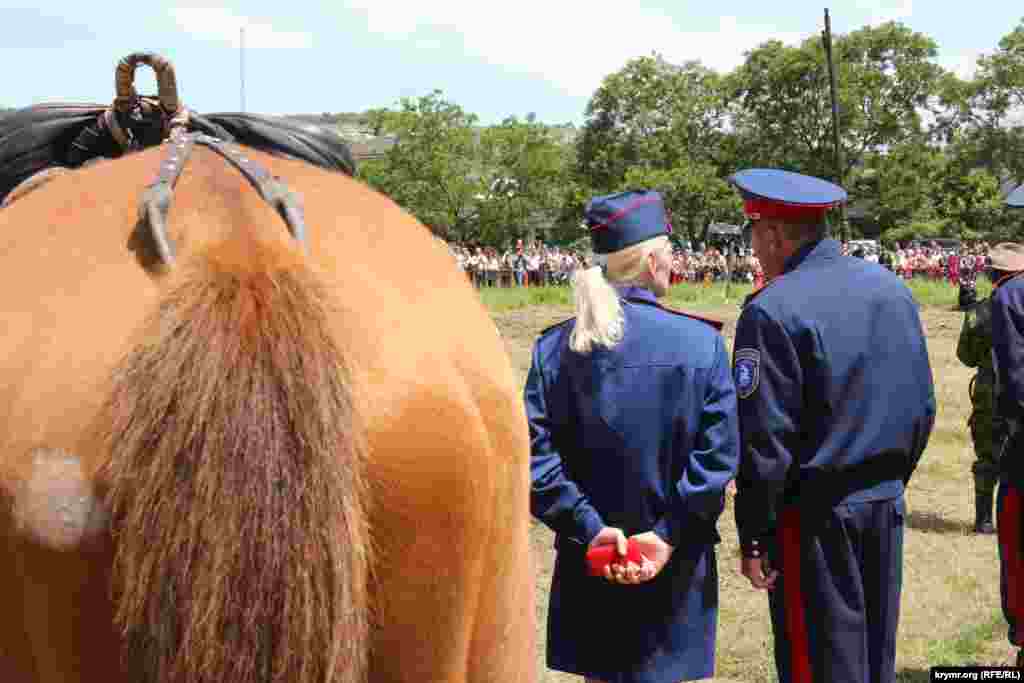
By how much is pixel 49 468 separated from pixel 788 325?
7.83ft

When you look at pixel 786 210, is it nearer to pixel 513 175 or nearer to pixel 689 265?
pixel 689 265

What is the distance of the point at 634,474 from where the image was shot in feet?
10.9

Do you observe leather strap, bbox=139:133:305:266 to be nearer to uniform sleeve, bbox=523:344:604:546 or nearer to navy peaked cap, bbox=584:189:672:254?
uniform sleeve, bbox=523:344:604:546

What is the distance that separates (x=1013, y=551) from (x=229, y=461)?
4.01 metres

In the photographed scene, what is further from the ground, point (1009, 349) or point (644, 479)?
point (1009, 349)

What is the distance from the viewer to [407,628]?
5.62ft

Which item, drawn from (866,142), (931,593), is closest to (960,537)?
(931,593)

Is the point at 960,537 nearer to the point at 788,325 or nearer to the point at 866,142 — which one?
the point at 788,325

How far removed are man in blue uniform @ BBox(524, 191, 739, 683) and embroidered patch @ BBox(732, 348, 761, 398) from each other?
66 millimetres

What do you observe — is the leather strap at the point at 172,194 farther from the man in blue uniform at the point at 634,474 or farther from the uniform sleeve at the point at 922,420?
the uniform sleeve at the point at 922,420

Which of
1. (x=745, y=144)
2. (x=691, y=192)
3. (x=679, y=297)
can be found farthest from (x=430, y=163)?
(x=679, y=297)

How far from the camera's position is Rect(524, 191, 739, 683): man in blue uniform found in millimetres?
3275

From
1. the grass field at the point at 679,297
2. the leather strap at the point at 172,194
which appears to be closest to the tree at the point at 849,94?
the grass field at the point at 679,297

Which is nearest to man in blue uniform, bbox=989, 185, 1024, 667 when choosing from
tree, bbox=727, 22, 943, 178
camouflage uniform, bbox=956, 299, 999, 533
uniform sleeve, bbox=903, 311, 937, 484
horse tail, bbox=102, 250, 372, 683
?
uniform sleeve, bbox=903, 311, 937, 484
